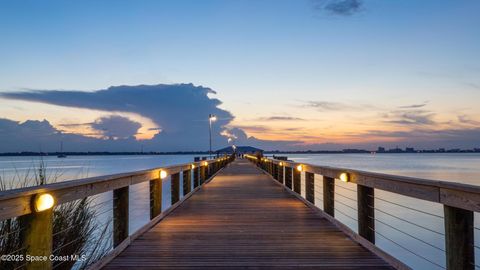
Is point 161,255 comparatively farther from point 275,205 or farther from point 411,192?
point 275,205

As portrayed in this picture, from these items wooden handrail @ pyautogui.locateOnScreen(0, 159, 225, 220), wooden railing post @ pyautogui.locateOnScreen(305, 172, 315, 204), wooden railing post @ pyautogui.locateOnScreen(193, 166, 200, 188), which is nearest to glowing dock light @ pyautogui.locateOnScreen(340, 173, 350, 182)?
→ wooden handrail @ pyautogui.locateOnScreen(0, 159, 225, 220)

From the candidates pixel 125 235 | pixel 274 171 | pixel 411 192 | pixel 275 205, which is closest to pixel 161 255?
pixel 125 235

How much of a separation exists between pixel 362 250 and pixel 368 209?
1.71ft

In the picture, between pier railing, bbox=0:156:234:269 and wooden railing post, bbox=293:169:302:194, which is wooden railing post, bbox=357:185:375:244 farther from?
wooden railing post, bbox=293:169:302:194

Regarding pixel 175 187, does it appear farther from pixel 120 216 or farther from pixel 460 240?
pixel 460 240

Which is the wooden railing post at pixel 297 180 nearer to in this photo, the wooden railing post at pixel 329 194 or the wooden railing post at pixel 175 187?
the wooden railing post at pixel 175 187

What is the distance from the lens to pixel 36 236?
9.75 feet

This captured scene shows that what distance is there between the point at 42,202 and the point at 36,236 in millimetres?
260

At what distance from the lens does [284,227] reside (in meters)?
6.13

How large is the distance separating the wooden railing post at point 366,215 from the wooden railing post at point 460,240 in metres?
1.88

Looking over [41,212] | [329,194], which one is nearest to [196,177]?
[329,194]

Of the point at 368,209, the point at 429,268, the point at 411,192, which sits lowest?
the point at 429,268

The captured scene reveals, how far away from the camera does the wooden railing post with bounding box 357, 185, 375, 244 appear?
16.0 ft

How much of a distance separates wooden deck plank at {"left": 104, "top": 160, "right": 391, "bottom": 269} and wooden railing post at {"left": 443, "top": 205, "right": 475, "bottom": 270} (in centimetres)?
106
